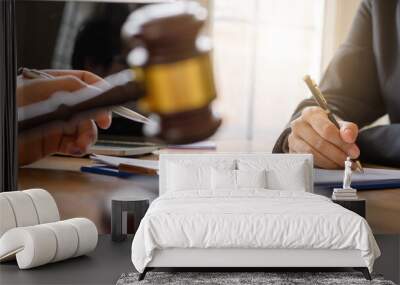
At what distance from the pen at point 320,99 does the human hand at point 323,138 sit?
0.03m

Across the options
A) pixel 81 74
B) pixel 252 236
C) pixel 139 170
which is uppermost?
pixel 81 74

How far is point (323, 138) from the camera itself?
235 inches

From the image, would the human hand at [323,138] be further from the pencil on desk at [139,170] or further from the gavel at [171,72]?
the pencil on desk at [139,170]

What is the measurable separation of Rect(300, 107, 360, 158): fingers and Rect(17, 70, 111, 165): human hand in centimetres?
181

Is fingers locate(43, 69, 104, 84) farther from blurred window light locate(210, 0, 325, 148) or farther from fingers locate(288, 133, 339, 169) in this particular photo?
fingers locate(288, 133, 339, 169)

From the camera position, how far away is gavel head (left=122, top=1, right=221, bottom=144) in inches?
240

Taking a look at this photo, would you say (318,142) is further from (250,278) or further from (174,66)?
(250,278)

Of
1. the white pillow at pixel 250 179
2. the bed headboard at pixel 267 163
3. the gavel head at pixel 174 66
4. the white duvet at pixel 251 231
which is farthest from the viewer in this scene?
the gavel head at pixel 174 66

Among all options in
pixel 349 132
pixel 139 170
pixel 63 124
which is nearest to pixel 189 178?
pixel 139 170

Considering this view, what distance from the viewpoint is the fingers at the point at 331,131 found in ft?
19.5

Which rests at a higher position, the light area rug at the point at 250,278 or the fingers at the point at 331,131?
the fingers at the point at 331,131

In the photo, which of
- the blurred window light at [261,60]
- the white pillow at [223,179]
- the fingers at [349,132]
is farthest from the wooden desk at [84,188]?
the fingers at [349,132]

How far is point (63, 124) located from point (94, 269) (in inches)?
66.9

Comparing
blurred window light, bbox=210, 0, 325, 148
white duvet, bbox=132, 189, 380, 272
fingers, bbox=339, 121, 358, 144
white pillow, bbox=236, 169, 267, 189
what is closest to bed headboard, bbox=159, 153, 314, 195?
white pillow, bbox=236, 169, 267, 189
